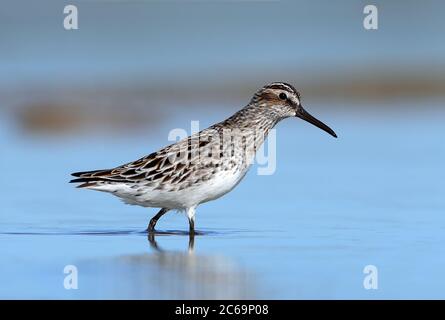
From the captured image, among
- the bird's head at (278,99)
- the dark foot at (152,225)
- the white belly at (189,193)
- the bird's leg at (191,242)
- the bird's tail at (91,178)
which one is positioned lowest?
the bird's leg at (191,242)

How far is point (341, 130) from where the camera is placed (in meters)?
18.0

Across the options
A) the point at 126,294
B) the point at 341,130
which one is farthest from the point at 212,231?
the point at 341,130

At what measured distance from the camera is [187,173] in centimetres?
1074

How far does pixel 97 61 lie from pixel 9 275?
→ 51.2 ft

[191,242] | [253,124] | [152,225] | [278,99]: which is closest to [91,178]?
[152,225]

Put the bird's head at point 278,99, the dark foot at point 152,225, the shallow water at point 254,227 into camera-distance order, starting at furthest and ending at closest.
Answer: the bird's head at point 278,99, the dark foot at point 152,225, the shallow water at point 254,227

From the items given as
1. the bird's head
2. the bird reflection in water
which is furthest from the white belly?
the bird's head

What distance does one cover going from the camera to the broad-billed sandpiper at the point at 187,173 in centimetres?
1068

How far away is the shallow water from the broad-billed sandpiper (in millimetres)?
418

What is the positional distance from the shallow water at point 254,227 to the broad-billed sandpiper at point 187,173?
418 millimetres

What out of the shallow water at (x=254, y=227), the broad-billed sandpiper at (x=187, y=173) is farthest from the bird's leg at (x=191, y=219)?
the shallow water at (x=254, y=227)

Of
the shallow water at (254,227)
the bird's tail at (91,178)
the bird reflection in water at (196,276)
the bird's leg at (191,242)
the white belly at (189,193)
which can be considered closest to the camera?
the bird reflection in water at (196,276)

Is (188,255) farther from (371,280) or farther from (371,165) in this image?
(371,165)

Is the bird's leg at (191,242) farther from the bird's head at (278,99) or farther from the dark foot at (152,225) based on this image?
the bird's head at (278,99)
